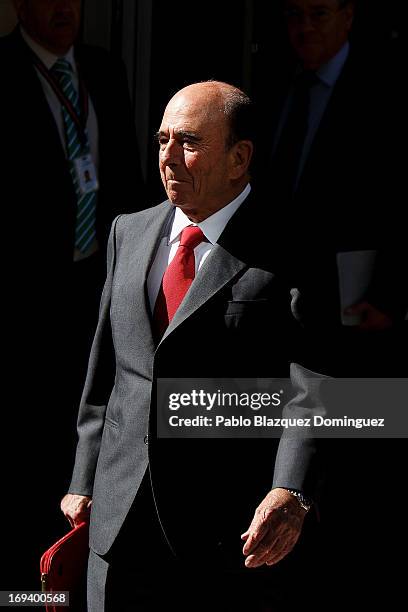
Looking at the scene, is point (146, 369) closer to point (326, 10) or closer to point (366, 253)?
point (366, 253)

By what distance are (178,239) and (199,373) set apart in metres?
0.37

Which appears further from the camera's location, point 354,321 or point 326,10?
point 326,10

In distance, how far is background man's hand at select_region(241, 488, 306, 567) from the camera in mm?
2682

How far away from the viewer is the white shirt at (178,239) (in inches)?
114

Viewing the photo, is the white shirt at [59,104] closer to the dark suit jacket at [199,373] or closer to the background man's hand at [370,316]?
the background man's hand at [370,316]

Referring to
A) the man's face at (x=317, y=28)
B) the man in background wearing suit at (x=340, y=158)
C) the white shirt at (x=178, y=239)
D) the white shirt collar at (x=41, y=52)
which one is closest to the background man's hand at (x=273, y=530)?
the white shirt at (x=178, y=239)

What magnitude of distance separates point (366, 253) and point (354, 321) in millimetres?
261

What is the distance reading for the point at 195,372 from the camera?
111 inches

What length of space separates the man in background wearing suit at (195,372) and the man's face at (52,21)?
72.9 inches

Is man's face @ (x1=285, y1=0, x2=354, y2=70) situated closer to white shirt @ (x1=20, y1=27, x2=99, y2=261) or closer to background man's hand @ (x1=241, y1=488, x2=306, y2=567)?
white shirt @ (x1=20, y1=27, x2=99, y2=261)

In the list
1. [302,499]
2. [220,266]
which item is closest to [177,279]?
[220,266]

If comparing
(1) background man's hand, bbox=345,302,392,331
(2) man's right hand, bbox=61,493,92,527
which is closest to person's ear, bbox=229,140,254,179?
(2) man's right hand, bbox=61,493,92,527

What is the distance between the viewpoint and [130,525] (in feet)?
9.50

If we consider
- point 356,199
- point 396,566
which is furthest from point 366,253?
point 396,566
